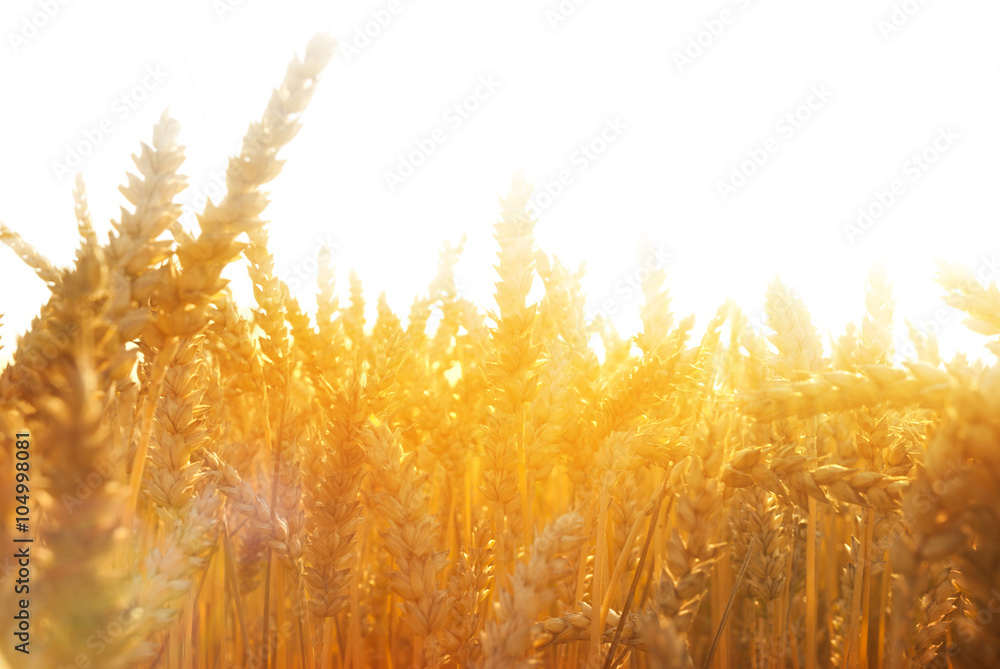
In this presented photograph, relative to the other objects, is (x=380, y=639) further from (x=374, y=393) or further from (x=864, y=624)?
(x=864, y=624)

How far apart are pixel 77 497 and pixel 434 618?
73 cm

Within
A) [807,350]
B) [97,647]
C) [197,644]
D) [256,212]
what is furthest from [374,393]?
[807,350]

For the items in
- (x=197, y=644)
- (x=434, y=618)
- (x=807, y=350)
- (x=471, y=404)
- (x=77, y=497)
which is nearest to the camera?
(x=77, y=497)

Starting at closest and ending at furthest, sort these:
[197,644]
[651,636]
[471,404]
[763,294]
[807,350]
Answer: [651,636], [807,350], [197,644], [763,294], [471,404]

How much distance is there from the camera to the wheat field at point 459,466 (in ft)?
2.05

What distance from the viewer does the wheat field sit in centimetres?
63

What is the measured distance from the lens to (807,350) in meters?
1.58

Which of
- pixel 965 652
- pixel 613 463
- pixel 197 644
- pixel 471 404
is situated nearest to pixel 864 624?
pixel 965 652

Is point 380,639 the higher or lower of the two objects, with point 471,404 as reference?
lower

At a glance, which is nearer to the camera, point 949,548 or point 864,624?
point 949,548

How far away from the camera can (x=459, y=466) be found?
191cm

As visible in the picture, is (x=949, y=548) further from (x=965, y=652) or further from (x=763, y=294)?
(x=763, y=294)

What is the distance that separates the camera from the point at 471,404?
2.05 meters

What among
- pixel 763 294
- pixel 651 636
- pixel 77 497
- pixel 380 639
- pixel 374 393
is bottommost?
pixel 380 639
